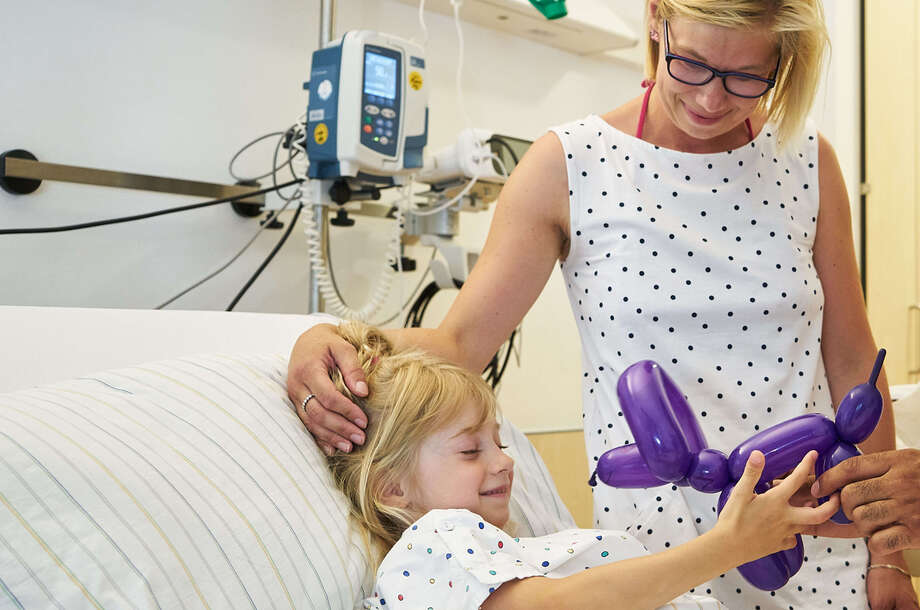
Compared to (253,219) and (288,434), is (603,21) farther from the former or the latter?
(288,434)

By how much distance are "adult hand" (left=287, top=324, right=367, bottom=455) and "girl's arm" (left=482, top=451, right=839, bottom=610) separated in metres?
0.30

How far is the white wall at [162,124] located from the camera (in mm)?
1858

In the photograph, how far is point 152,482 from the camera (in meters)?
0.82

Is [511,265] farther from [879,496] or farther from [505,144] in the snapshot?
[505,144]

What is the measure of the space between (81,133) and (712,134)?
142cm

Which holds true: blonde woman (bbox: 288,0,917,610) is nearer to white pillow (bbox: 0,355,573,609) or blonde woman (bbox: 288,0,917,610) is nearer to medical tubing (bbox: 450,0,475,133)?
white pillow (bbox: 0,355,573,609)

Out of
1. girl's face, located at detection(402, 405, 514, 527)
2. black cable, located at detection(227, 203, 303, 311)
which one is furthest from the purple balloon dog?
black cable, located at detection(227, 203, 303, 311)

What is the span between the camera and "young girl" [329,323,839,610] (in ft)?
2.73

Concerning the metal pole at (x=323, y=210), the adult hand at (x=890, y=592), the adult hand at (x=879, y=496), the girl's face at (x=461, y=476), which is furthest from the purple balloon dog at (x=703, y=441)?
the metal pole at (x=323, y=210)

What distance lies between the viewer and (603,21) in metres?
2.88

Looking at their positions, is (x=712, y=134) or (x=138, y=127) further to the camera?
(x=138, y=127)

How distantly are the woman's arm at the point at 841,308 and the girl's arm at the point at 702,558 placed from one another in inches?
18.3

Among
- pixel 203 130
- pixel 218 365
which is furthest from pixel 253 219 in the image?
pixel 218 365

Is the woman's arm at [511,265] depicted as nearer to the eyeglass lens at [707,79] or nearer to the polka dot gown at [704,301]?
the polka dot gown at [704,301]
